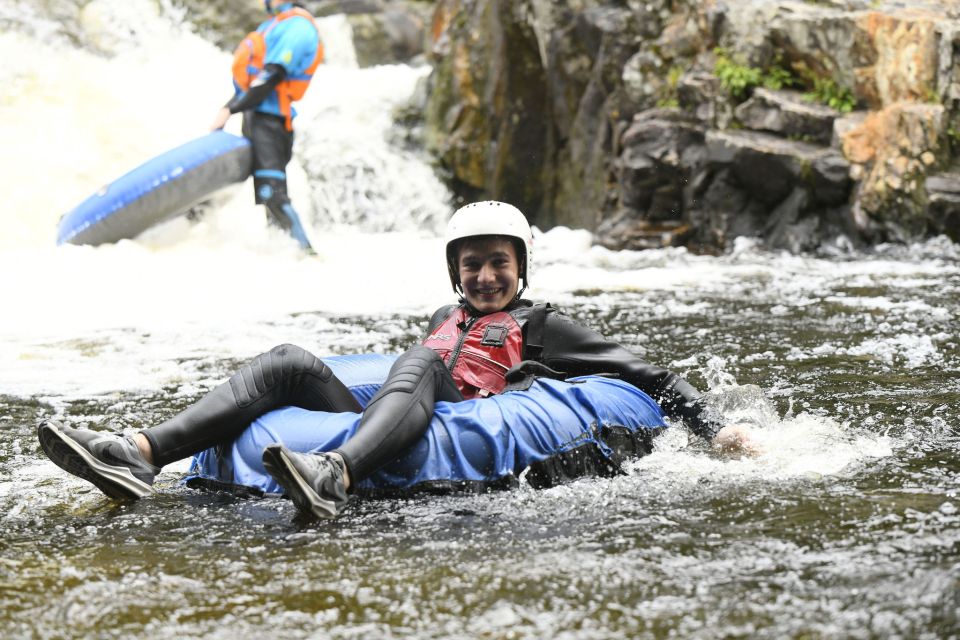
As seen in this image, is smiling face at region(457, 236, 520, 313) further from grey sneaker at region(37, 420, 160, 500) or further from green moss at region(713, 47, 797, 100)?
green moss at region(713, 47, 797, 100)

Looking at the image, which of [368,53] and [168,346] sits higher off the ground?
[368,53]

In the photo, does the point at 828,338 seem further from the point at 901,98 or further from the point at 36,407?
the point at 901,98

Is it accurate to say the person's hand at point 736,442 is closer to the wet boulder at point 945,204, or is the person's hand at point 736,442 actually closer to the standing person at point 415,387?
the standing person at point 415,387

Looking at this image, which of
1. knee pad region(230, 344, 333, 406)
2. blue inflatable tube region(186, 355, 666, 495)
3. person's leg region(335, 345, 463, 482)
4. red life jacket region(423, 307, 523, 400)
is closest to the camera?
person's leg region(335, 345, 463, 482)

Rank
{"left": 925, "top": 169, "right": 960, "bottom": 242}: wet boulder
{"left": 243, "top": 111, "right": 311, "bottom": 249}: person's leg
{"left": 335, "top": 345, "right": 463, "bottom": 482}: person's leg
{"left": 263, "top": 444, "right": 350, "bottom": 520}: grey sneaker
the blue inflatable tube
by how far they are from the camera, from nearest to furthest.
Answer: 1. {"left": 263, "top": 444, "right": 350, "bottom": 520}: grey sneaker
2. {"left": 335, "top": 345, "right": 463, "bottom": 482}: person's leg
3. the blue inflatable tube
4. {"left": 925, "top": 169, "right": 960, "bottom": 242}: wet boulder
5. {"left": 243, "top": 111, "right": 311, "bottom": 249}: person's leg

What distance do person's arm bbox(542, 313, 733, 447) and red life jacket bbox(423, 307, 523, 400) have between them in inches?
5.5

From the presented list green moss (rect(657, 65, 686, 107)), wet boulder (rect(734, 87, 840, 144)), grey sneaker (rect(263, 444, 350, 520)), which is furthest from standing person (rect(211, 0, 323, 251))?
grey sneaker (rect(263, 444, 350, 520))

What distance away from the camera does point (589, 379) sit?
13.2 feet

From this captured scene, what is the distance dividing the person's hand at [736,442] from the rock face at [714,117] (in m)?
6.82

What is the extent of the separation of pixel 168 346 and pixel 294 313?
4.47 feet

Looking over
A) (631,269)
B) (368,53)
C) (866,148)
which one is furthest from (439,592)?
(368,53)

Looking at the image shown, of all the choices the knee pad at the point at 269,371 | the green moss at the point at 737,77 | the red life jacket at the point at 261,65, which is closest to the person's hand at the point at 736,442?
the knee pad at the point at 269,371

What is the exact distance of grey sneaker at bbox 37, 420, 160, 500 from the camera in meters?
3.37

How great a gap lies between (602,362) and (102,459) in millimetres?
1822
